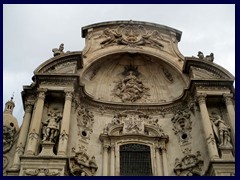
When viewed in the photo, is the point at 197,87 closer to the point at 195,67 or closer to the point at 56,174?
the point at 195,67

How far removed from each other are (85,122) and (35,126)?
9.85 feet

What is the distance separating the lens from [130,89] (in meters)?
19.3

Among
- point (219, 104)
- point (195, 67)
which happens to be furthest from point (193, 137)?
point (195, 67)

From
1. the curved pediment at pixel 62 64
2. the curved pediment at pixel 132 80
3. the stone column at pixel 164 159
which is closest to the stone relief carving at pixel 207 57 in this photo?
the curved pediment at pixel 132 80

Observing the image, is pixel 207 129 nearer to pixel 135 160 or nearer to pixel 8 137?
pixel 135 160

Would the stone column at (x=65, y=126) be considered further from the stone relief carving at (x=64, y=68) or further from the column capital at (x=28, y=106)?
the column capital at (x=28, y=106)

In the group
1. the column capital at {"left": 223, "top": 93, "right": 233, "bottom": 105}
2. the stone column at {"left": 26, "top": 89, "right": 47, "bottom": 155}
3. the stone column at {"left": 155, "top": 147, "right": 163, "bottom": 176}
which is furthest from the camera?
the column capital at {"left": 223, "top": 93, "right": 233, "bottom": 105}

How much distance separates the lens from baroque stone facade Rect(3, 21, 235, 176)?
48.0ft

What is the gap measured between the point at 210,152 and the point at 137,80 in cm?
712

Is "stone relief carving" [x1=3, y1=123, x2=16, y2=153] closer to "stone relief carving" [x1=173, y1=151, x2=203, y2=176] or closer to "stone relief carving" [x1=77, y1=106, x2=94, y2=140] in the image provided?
"stone relief carving" [x1=77, y1=106, x2=94, y2=140]

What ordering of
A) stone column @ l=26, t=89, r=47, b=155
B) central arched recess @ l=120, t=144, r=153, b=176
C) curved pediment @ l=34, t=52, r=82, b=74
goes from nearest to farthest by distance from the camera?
stone column @ l=26, t=89, r=47, b=155, central arched recess @ l=120, t=144, r=153, b=176, curved pediment @ l=34, t=52, r=82, b=74

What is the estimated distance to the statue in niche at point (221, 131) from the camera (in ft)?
48.6

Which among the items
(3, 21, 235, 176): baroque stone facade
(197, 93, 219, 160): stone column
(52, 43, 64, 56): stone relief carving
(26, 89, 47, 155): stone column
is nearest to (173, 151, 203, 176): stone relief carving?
(3, 21, 235, 176): baroque stone facade

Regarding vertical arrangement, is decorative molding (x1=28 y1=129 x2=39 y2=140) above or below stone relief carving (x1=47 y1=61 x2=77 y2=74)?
below
